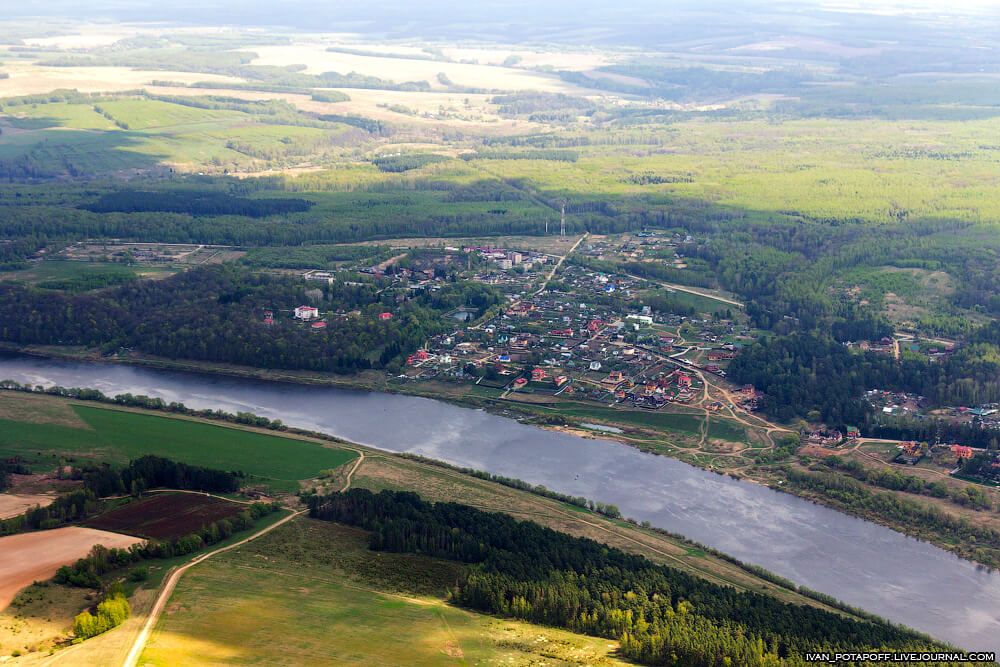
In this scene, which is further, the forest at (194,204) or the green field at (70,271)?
the forest at (194,204)

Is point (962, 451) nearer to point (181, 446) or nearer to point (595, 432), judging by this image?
point (595, 432)

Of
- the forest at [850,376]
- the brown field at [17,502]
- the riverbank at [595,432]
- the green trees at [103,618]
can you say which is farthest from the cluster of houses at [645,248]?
the green trees at [103,618]

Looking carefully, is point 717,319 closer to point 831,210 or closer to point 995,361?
point 995,361

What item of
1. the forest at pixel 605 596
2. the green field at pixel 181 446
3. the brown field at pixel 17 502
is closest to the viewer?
the forest at pixel 605 596

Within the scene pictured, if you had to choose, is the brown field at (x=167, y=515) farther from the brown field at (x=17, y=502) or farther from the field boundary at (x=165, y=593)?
the brown field at (x=17, y=502)

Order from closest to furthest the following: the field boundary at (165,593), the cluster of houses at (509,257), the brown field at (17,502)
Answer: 1. the field boundary at (165,593)
2. the brown field at (17,502)
3. the cluster of houses at (509,257)

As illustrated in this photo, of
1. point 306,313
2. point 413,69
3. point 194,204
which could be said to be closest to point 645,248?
point 306,313
